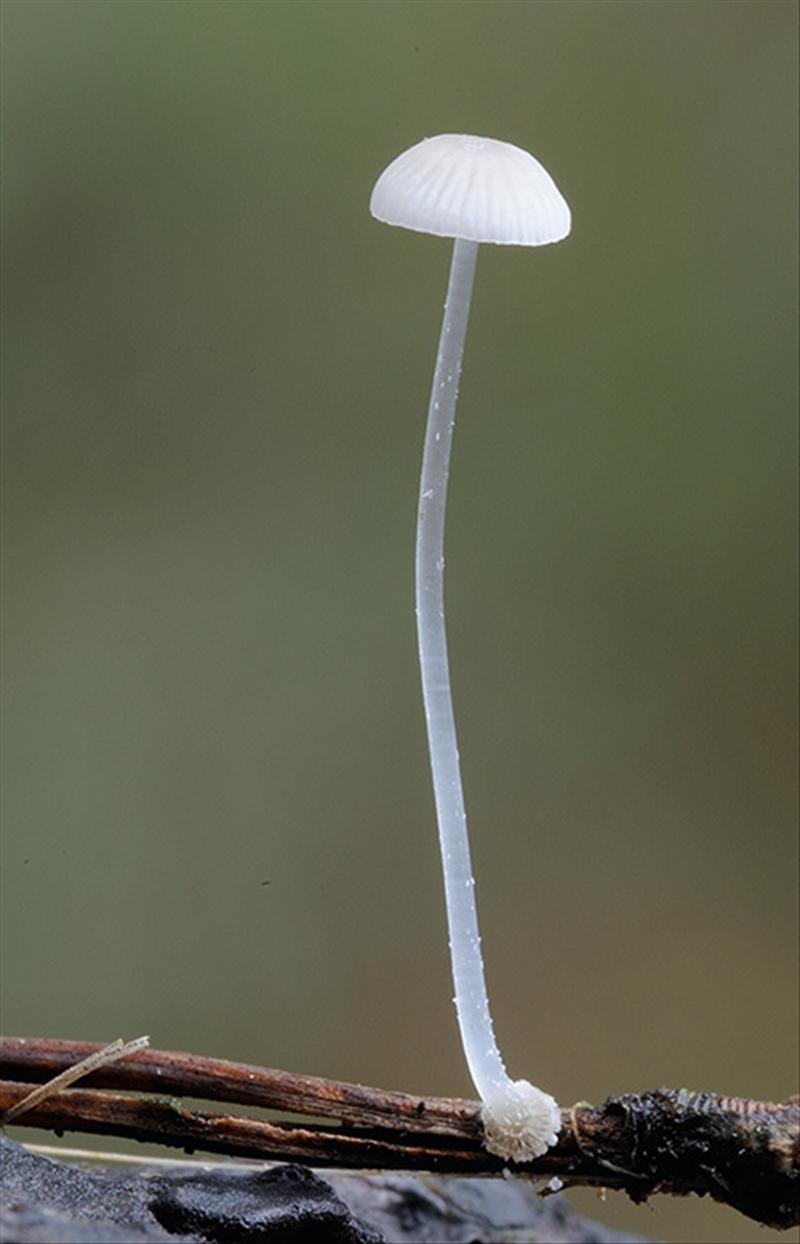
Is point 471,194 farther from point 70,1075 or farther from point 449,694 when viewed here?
point 70,1075

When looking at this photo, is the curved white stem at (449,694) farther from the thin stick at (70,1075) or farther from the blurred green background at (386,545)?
the blurred green background at (386,545)

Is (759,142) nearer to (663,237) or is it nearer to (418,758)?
(663,237)

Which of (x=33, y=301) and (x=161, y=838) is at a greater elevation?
(x=33, y=301)

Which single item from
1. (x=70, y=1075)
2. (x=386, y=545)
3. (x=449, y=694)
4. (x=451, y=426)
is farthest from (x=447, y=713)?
(x=386, y=545)

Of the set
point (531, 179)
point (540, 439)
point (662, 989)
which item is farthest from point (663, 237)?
point (662, 989)

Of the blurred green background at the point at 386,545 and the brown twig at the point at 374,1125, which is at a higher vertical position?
the blurred green background at the point at 386,545

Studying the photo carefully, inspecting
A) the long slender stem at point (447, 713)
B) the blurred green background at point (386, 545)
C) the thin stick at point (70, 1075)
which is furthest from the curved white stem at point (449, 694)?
the blurred green background at point (386, 545)
